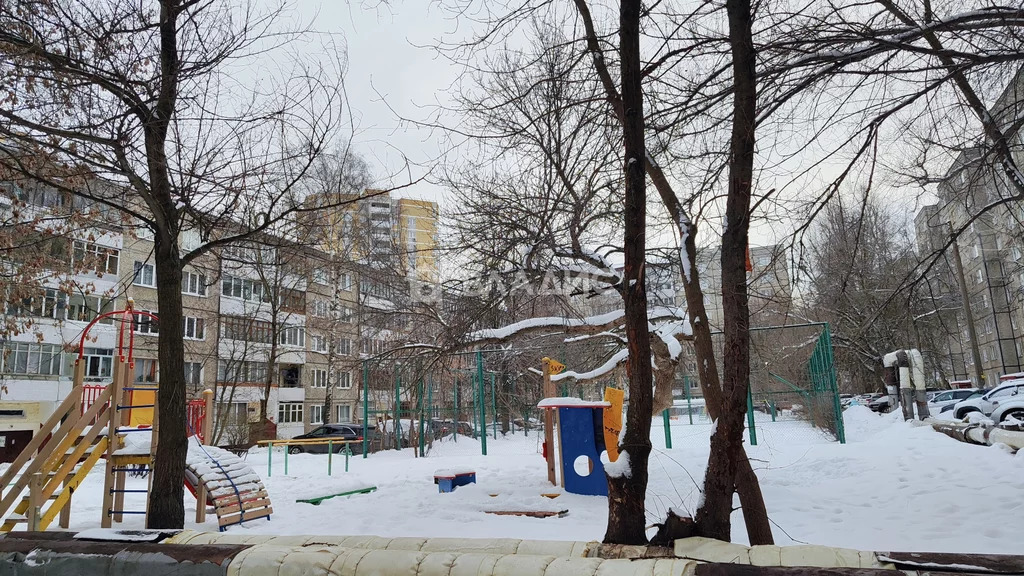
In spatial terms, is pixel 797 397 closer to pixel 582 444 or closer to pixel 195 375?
pixel 582 444

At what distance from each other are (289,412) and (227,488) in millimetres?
31011

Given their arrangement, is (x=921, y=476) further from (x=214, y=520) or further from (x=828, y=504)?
(x=214, y=520)

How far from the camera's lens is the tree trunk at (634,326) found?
4254mm

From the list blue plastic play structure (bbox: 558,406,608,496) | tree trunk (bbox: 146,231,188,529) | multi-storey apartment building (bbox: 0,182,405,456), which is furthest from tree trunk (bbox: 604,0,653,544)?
multi-storey apartment building (bbox: 0,182,405,456)

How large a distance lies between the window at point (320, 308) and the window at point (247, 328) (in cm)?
226

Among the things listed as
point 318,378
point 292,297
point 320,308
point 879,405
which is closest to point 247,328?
point 292,297

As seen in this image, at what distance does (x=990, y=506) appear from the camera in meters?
6.36

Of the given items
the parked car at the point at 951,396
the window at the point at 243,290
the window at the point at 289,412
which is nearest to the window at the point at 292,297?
the window at the point at 243,290

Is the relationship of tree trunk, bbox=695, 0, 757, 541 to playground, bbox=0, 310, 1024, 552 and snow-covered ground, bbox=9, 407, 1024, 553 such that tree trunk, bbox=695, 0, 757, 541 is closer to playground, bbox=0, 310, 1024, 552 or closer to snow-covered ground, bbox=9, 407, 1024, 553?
playground, bbox=0, 310, 1024, 552

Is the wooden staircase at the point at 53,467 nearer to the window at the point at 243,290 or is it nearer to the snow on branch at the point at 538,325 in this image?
the snow on branch at the point at 538,325

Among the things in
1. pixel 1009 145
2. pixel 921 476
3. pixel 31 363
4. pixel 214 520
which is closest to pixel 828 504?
pixel 921 476

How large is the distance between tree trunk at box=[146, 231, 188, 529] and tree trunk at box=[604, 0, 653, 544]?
16.2 feet

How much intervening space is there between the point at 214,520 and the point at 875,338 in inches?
1270

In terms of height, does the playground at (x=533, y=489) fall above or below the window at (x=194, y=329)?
below
